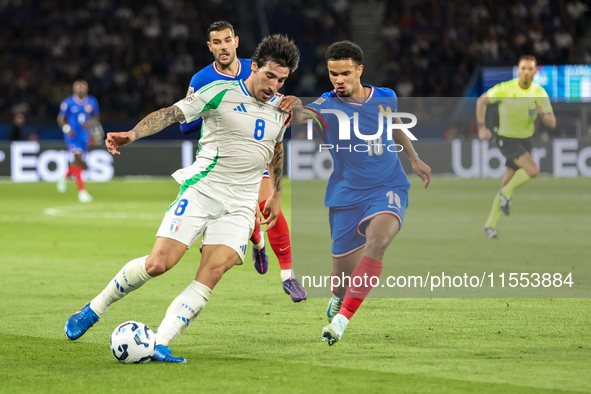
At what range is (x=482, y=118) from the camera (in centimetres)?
1029

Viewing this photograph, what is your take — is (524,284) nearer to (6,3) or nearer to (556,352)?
(556,352)

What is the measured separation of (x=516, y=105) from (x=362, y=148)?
559 cm

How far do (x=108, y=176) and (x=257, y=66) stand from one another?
17873mm

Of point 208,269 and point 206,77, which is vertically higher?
point 206,77

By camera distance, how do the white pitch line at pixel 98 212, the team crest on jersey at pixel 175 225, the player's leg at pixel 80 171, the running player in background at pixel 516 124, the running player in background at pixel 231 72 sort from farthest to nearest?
the player's leg at pixel 80 171 → the white pitch line at pixel 98 212 → the running player in background at pixel 516 124 → the running player in background at pixel 231 72 → the team crest on jersey at pixel 175 225

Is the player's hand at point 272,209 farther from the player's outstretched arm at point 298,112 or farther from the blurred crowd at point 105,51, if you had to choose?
the blurred crowd at point 105,51

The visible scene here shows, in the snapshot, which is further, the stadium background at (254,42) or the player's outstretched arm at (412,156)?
the stadium background at (254,42)

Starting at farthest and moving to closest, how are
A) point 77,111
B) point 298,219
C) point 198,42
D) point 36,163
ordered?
point 198,42, point 36,163, point 77,111, point 298,219

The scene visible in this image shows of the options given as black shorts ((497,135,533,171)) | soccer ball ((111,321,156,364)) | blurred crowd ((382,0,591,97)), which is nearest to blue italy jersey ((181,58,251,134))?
soccer ball ((111,321,156,364))

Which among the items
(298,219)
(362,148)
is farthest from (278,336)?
(298,219)

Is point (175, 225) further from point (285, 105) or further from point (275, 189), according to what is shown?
point (285, 105)

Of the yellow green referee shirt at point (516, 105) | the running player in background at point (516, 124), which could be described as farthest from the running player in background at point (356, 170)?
the yellow green referee shirt at point (516, 105)

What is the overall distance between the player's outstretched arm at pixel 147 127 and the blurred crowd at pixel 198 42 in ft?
65.6

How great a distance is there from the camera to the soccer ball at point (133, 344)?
473 centimetres
